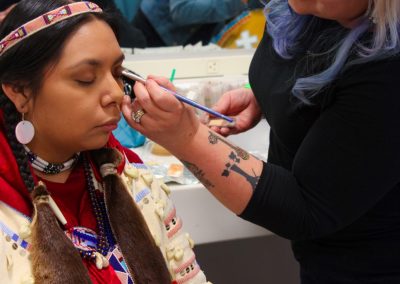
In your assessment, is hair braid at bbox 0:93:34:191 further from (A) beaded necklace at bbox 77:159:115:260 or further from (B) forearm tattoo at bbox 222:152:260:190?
(B) forearm tattoo at bbox 222:152:260:190

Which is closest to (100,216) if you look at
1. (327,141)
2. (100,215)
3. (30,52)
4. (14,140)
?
(100,215)

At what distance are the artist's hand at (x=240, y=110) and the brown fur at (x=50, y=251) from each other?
1.78ft

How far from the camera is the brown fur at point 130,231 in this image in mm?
875

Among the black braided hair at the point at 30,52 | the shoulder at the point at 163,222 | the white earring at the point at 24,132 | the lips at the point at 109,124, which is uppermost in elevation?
the black braided hair at the point at 30,52

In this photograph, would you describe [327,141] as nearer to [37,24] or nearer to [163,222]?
[163,222]

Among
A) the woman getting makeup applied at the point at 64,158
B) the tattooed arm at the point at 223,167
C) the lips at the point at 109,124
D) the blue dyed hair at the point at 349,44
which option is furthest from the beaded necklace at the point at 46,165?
the blue dyed hair at the point at 349,44

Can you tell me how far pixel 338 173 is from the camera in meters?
0.77

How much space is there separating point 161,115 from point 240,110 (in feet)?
1.83

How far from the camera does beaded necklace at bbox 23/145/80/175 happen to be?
820mm

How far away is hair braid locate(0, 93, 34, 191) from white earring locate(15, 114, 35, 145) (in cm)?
1

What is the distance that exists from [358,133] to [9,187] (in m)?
0.56


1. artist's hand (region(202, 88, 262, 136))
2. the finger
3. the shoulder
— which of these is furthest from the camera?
artist's hand (region(202, 88, 262, 136))

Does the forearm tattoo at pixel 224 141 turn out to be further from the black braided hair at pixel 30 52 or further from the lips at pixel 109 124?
the black braided hair at pixel 30 52

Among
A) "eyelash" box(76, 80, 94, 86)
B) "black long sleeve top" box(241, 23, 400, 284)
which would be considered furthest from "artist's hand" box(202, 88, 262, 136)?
"eyelash" box(76, 80, 94, 86)
